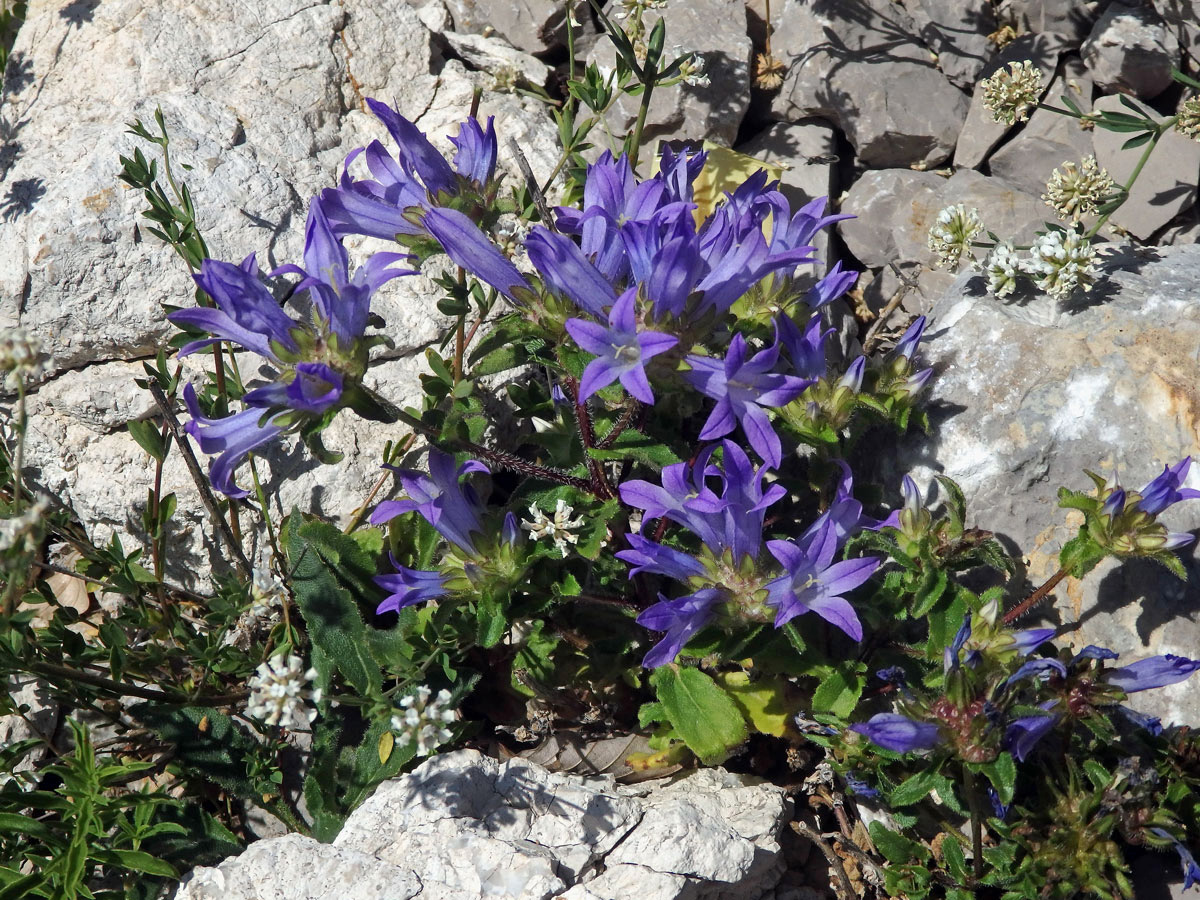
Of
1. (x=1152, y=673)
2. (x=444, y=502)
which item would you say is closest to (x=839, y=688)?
(x=1152, y=673)

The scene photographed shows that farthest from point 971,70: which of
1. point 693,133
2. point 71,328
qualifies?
point 71,328

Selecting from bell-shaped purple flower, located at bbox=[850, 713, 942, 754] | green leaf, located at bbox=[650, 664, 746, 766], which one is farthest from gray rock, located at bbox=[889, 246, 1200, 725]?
green leaf, located at bbox=[650, 664, 746, 766]

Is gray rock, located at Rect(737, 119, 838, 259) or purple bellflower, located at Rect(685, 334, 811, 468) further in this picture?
gray rock, located at Rect(737, 119, 838, 259)

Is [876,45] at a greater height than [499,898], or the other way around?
[876,45]

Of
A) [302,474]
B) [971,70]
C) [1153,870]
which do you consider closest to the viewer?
[1153,870]

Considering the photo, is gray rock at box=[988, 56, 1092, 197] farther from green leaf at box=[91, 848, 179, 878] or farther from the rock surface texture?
green leaf at box=[91, 848, 179, 878]

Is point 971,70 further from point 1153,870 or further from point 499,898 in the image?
point 499,898
